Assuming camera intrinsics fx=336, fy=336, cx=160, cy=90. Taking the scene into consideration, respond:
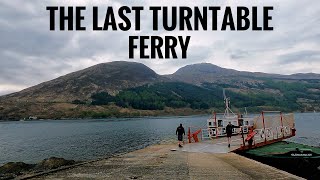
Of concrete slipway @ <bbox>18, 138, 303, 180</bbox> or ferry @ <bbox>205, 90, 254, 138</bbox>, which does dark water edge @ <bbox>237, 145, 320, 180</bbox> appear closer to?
concrete slipway @ <bbox>18, 138, 303, 180</bbox>

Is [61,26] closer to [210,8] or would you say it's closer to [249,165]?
[210,8]

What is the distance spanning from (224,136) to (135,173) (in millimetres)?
29347

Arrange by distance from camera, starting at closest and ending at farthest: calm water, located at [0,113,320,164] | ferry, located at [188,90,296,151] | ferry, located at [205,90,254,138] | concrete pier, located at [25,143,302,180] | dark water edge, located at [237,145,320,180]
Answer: concrete pier, located at [25,143,302,180]
dark water edge, located at [237,145,320,180]
ferry, located at [188,90,296,151]
ferry, located at [205,90,254,138]
calm water, located at [0,113,320,164]

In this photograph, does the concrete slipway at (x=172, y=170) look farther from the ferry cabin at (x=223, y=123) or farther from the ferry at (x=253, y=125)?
the ferry cabin at (x=223, y=123)

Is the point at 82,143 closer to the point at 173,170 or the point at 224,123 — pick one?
the point at 224,123

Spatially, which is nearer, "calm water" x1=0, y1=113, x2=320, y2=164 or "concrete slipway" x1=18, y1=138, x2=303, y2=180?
"concrete slipway" x1=18, y1=138, x2=303, y2=180

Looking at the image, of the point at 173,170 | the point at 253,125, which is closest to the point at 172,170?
the point at 173,170

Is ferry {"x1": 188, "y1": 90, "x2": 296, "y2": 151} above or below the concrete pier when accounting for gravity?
above

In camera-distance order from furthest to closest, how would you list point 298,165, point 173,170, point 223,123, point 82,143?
point 82,143, point 223,123, point 298,165, point 173,170

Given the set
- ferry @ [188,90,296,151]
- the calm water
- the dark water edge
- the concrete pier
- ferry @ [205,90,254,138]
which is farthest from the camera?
the calm water

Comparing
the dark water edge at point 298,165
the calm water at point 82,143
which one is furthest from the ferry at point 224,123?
the calm water at point 82,143

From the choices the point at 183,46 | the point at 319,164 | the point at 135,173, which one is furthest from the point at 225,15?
the point at 135,173

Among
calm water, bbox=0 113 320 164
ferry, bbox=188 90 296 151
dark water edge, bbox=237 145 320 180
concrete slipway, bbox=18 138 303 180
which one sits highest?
ferry, bbox=188 90 296 151

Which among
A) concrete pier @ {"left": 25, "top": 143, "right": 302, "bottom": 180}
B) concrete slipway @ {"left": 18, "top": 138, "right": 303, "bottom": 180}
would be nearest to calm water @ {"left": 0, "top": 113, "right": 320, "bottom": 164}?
concrete slipway @ {"left": 18, "top": 138, "right": 303, "bottom": 180}
